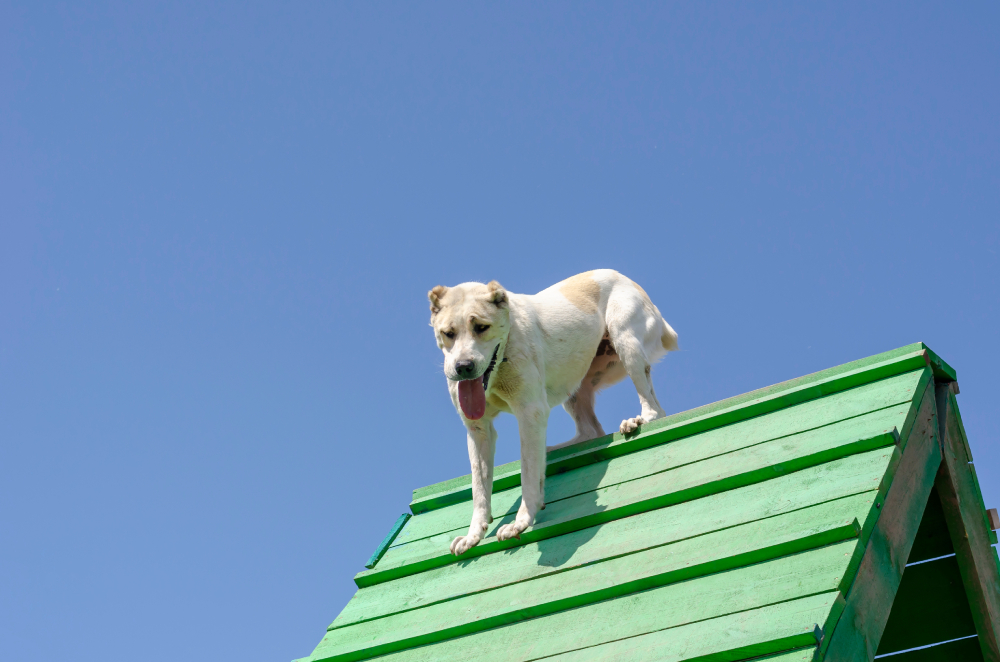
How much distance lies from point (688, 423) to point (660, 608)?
1720 mm

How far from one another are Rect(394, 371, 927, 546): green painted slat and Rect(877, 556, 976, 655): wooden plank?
1.04 metres

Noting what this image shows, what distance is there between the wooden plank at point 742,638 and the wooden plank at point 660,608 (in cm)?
5

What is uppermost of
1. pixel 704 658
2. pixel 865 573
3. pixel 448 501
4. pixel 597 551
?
pixel 448 501

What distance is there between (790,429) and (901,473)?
705 millimetres

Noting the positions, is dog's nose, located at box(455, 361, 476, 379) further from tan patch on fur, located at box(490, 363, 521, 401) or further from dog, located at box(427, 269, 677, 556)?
tan patch on fur, located at box(490, 363, 521, 401)

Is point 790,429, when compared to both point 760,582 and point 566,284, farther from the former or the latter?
point 566,284

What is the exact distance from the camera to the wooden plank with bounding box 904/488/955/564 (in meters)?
4.82

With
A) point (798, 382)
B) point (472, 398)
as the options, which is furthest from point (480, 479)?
point (798, 382)

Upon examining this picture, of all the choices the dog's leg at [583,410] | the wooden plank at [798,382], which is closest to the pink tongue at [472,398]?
the wooden plank at [798,382]

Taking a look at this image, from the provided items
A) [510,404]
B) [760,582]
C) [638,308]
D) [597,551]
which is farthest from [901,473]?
[638,308]

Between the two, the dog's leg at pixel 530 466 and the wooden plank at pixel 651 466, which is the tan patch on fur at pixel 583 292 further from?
the wooden plank at pixel 651 466

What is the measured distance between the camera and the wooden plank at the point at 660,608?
340cm

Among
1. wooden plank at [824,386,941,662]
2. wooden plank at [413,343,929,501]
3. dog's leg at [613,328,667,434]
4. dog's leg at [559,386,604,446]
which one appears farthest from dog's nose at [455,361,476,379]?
wooden plank at [824,386,941,662]

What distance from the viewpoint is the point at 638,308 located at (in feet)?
22.4
